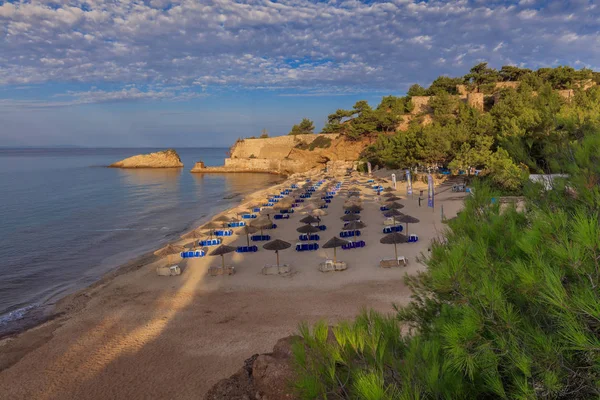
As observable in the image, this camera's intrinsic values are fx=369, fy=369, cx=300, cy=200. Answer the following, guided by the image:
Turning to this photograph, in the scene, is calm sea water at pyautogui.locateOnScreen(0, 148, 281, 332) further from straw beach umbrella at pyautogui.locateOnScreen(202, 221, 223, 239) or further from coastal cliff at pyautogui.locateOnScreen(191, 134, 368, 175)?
coastal cliff at pyautogui.locateOnScreen(191, 134, 368, 175)

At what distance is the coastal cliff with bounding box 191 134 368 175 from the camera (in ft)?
202

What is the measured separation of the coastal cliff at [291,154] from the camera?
61469 mm

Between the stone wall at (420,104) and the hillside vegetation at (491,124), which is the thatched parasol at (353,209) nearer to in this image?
the hillside vegetation at (491,124)

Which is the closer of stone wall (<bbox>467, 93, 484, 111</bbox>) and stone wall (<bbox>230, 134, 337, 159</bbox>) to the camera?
stone wall (<bbox>467, 93, 484, 111</bbox>)

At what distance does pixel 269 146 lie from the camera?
241ft

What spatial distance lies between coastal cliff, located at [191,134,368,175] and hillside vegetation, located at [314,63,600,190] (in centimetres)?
246

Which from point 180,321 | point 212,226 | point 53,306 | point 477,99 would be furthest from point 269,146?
point 180,321

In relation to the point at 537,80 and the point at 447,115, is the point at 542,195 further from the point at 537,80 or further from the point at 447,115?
the point at 537,80

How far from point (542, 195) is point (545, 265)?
4.95 feet

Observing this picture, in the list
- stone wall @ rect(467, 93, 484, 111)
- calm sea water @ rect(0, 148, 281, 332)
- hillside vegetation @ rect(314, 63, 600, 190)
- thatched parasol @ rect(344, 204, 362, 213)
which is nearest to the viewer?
hillside vegetation @ rect(314, 63, 600, 190)

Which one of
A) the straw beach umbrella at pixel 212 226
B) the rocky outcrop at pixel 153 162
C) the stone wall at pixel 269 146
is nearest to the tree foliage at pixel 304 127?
the stone wall at pixel 269 146

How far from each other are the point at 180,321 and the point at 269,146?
64665mm

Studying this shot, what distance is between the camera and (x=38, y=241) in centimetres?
2200

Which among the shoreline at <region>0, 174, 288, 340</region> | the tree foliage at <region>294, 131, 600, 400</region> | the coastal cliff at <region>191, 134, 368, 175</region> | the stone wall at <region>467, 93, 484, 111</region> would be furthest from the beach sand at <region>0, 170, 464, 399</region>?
the coastal cliff at <region>191, 134, 368, 175</region>
